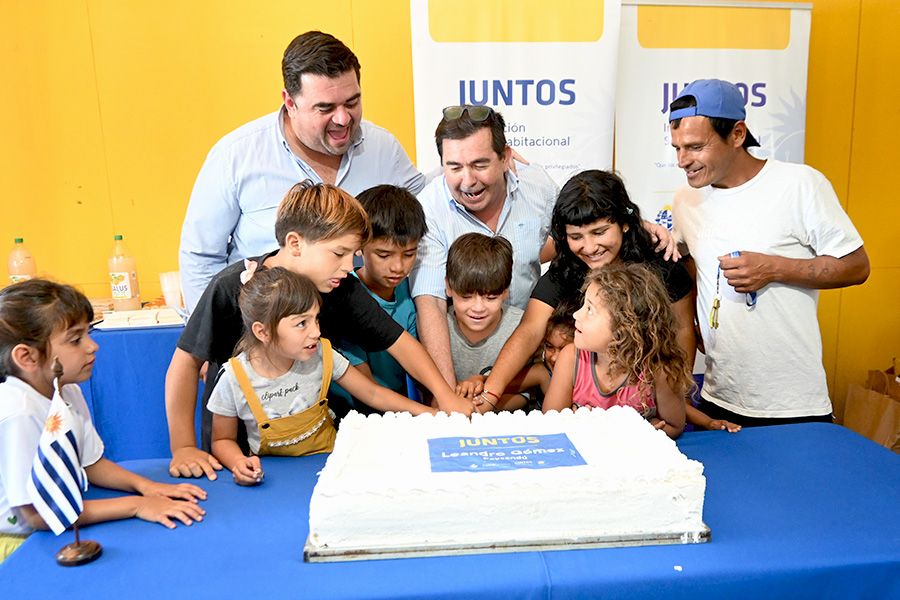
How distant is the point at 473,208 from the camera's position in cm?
246

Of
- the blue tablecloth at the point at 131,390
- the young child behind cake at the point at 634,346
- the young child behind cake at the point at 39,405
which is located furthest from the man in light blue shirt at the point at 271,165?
the young child behind cake at the point at 634,346

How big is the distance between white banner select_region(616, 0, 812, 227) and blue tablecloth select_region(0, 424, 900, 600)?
2991mm

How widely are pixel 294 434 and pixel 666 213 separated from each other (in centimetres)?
319

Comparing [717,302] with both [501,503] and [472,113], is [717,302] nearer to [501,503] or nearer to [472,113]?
[472,113]

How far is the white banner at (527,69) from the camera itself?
12.6ft

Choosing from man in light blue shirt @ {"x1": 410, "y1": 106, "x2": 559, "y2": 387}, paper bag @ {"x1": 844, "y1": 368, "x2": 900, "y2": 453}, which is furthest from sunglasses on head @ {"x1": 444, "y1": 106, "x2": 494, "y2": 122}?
paper bag @ {"x1": 844, "y1": 368, "x2": 900, "y2": 453}

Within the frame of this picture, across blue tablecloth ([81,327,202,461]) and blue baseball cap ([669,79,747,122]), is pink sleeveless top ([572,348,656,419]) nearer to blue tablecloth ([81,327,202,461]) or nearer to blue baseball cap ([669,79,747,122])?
blue baseball cap ([669,79,747,122])

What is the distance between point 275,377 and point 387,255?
0.68m

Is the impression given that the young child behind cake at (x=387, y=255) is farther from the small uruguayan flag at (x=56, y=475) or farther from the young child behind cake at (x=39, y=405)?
the small uruguayan flag at (x=56, y=475)

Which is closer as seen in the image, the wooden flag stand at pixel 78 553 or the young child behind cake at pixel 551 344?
the wooden flag stand at pixel 78 553

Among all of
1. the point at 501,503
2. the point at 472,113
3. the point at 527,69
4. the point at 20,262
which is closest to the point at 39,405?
the point at 501,503

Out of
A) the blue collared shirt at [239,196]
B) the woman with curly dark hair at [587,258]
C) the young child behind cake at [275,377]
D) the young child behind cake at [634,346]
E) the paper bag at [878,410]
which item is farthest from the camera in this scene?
the paper bag at [878,410]

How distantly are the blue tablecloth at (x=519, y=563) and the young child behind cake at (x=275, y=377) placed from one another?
0.31m

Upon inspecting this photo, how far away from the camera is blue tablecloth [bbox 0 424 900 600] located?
1149mm
